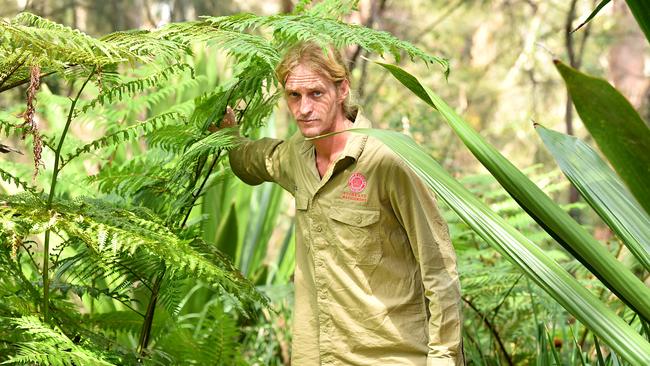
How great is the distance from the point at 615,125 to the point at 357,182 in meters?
1.39

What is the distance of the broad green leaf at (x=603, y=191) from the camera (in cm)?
132

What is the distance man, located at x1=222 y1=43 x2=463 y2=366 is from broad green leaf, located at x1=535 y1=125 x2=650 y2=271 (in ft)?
3.29

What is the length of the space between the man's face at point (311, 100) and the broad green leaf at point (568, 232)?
1.33 metres

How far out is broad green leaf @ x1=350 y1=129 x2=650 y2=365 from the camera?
3.99ft

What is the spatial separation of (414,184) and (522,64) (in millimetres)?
12359

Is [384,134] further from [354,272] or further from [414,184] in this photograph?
[354,272]

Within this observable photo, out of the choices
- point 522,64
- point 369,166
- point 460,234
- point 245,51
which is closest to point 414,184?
point 369,166

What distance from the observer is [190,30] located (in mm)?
2412

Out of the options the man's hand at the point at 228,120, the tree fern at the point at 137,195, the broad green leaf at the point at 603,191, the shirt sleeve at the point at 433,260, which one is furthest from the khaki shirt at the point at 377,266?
the broad green leaf at the point at 603,191

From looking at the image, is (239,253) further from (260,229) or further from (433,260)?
(433,260)

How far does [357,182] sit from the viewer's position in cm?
258

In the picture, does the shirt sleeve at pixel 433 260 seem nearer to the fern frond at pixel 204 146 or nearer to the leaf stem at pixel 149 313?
the fern frond at pixel 204 146

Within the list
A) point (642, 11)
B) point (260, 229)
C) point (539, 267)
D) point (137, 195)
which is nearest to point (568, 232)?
point (539, 267)

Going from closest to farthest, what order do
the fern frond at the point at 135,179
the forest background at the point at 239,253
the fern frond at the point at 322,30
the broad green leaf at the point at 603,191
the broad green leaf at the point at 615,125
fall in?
the broad green leaf at the point at 615,125
the broad green leaf at the point at 603,191
the fern frond at the point at 322,30
the fern frond at the point at 135,179
the forest background at the point at 239,253
